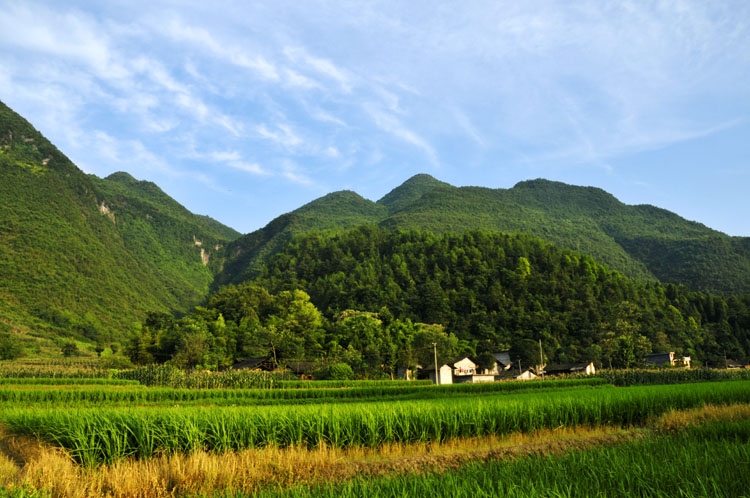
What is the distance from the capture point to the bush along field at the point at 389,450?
21.9 feet

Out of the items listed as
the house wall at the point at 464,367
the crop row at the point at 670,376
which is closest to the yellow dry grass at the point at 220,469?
the crop row at the point at 670,376

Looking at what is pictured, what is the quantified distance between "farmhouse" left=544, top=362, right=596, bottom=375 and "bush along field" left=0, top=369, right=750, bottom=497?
84.8 metres

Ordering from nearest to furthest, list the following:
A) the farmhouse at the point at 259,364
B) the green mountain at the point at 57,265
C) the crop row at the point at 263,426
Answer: the crop row at the point at 263,426 → the farmhouse at the point at 259,364 → the green mountain at the point at 57,265

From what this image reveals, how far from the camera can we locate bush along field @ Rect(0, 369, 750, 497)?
666 centimetres

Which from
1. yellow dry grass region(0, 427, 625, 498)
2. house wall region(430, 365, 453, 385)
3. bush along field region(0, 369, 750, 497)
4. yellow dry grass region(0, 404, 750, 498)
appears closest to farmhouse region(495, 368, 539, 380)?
house wall region(430, 365, 453, 385)

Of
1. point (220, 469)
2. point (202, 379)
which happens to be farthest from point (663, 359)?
point (220, 469)

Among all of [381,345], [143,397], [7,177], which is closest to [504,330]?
[381,345]

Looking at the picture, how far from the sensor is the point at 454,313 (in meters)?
123

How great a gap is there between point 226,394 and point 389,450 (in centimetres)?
2955

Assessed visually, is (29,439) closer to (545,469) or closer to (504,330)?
(545,469)

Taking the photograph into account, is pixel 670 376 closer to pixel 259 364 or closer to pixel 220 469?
pixel 259 364

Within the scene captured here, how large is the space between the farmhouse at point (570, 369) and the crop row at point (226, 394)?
173 ft

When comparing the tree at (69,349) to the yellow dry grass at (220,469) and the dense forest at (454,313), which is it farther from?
the yellow dry grass at (220,469)

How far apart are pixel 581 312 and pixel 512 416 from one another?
108038 mm
